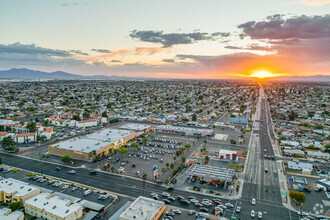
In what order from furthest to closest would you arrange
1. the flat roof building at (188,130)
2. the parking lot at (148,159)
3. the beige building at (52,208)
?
the flat roof building at (188,130), the parking lot at (148,159), the beige building at (52,208)

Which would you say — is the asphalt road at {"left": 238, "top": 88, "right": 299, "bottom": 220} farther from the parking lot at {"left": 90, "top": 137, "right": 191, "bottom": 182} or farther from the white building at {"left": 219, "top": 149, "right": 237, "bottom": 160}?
the parking lot at {"left": 90, "top": 137, "right": 191, "bottom": 182}

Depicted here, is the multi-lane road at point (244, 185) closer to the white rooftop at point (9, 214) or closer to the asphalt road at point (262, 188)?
the asphalt road at point (262, 188)

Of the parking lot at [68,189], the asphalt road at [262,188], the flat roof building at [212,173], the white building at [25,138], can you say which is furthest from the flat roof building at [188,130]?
the parking lot at [68,189]

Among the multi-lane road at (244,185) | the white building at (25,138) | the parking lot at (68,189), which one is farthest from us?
the white building at (25,138)

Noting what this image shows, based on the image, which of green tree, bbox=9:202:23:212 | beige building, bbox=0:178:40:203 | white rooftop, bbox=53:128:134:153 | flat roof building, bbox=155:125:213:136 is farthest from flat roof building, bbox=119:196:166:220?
flat roof building, bbox=155:125:213:136

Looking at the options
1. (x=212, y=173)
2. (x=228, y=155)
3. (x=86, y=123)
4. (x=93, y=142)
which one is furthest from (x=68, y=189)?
(x=86, y=123)

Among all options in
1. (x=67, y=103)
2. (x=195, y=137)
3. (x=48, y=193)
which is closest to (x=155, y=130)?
(x=195, y=137)
